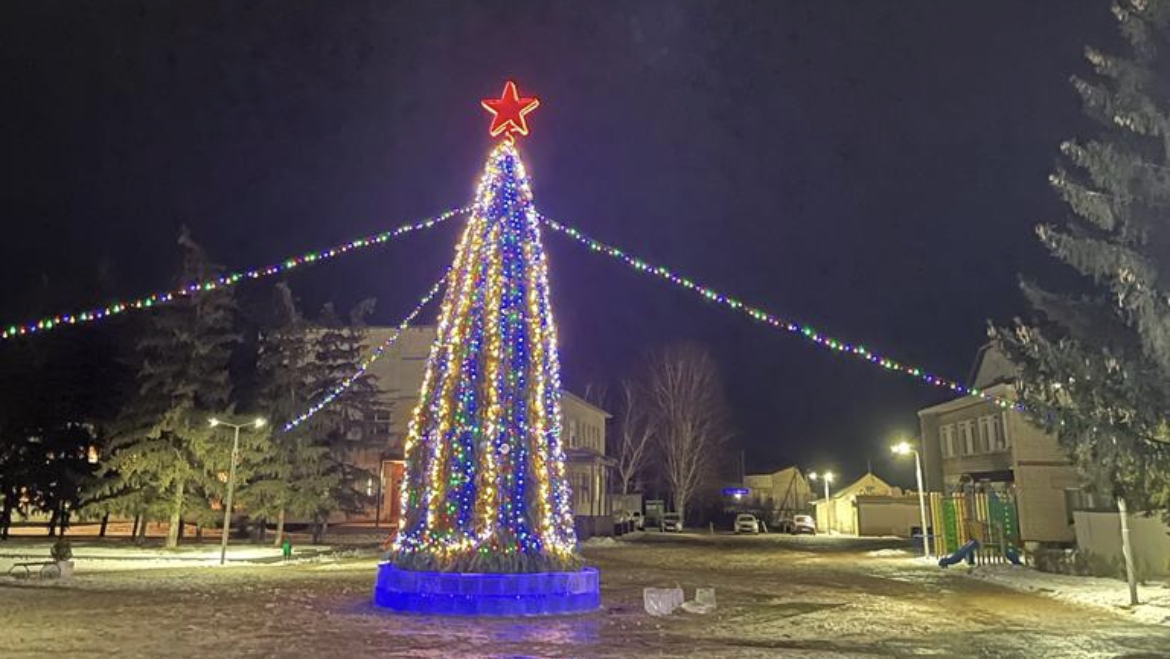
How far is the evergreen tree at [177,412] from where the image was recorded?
1113 inches

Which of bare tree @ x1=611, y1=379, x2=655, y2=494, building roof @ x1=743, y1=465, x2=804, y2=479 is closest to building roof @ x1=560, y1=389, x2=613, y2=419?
bare tree @ x1=611, y1=379, x2=655, y2=494

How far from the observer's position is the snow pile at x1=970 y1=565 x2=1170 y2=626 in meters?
15.2

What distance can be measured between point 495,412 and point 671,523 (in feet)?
149

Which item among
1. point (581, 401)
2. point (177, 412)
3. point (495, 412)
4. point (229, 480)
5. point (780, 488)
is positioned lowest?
point (229, 480)

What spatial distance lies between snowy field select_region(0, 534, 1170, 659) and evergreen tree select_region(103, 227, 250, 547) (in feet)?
20.6

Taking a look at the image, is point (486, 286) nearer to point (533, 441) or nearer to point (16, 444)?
point (533, 441)

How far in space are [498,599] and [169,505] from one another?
19426mm

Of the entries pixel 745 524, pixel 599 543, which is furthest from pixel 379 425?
pixel 745 524

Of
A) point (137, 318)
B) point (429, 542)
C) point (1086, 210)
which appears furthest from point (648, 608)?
point (137, 318)

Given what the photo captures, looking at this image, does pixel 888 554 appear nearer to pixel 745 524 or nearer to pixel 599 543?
pixel 599 543

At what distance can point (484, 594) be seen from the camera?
13320 mm

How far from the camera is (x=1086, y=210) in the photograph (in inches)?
474

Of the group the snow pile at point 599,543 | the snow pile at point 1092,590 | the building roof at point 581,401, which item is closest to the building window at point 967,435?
the snow pile at point 1092,590

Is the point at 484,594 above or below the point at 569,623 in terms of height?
above
